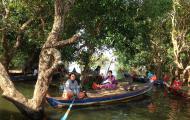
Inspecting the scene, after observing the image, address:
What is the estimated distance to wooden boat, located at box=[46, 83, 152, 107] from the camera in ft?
62.4

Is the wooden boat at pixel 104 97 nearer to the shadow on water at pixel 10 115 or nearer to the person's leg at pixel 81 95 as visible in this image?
the person's leg at pixel 81 95

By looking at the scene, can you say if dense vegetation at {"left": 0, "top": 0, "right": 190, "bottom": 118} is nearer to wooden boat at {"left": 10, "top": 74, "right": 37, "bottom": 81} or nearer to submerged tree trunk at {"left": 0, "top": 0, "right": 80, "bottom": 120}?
submerged tree trunk at {"left": 0, "top": 0, "right": 80, "bottom": 120}

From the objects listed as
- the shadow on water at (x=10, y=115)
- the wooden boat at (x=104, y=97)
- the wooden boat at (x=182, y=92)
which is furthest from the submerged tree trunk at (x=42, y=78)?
the wooden boat at (x=182, y=92)

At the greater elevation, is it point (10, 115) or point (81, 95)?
point (81, 95)

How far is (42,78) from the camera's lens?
15609 millimetres

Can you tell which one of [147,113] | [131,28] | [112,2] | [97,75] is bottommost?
[147,113]

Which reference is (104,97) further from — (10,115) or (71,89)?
(10,115)

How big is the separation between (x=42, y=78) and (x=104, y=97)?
23.0 feet

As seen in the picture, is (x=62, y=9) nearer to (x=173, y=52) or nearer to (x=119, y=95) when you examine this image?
(x=119, y=95)

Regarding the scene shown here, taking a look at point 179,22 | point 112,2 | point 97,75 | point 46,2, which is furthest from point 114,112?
point 179,22

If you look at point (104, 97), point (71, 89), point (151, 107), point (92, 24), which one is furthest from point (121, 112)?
point (92, 24)

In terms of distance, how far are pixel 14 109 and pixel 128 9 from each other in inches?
322

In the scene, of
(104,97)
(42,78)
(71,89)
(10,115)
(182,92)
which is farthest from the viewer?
(182,92)

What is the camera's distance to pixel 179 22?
3959cm
